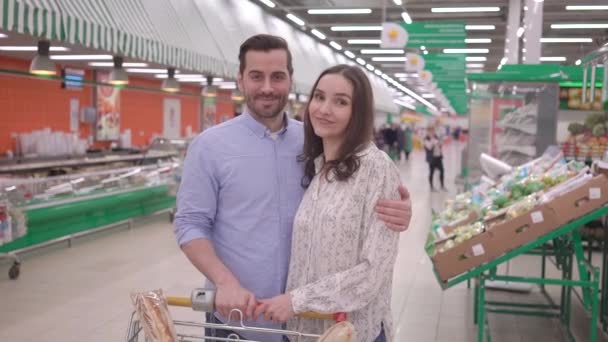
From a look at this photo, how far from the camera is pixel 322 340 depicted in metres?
1.81

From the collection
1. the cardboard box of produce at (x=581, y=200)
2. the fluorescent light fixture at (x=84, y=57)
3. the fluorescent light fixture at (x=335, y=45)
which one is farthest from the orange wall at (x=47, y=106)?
the cardboard box of produce at (x=581, y=200)

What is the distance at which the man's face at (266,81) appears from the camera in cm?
212

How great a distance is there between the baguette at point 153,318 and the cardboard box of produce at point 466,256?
2.56 metres

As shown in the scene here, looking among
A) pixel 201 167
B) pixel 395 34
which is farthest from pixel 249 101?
pixel 395 34

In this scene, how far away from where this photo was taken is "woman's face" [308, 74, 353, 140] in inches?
79.0

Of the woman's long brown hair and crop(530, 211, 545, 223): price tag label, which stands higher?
the woman's long brown hair

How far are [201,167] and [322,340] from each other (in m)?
0.70

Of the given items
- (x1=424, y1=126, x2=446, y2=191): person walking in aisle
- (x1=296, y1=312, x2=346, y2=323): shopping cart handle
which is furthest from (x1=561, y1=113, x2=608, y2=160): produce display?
(x1=424, y1=126, x2=446, y2=191): person walking in aisle

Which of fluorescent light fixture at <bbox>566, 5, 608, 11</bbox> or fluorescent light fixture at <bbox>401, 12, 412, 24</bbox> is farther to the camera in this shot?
fluorescent light fixture at <bbox>401, 12, 412, 24</bbox>

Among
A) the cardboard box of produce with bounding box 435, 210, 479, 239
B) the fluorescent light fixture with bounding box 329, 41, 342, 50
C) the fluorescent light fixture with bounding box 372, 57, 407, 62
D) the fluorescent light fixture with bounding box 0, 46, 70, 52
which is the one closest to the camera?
the cardboard box of produce with bounding box 435, 210, 479, 239

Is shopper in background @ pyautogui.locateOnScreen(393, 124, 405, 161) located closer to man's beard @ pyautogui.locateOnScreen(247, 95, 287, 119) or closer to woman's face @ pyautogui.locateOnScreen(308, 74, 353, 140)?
man's beard @ pyautogui.locateOnScreen(247, 95, 287, 119)

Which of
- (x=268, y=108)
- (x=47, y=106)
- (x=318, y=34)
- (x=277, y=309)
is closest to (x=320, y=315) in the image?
(x=277, y=309)

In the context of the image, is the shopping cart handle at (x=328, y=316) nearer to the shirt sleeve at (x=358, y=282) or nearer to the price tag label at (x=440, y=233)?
the shirt sleeve at (x=358, y=282)

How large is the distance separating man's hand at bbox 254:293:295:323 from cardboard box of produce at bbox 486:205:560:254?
241 centimetres
